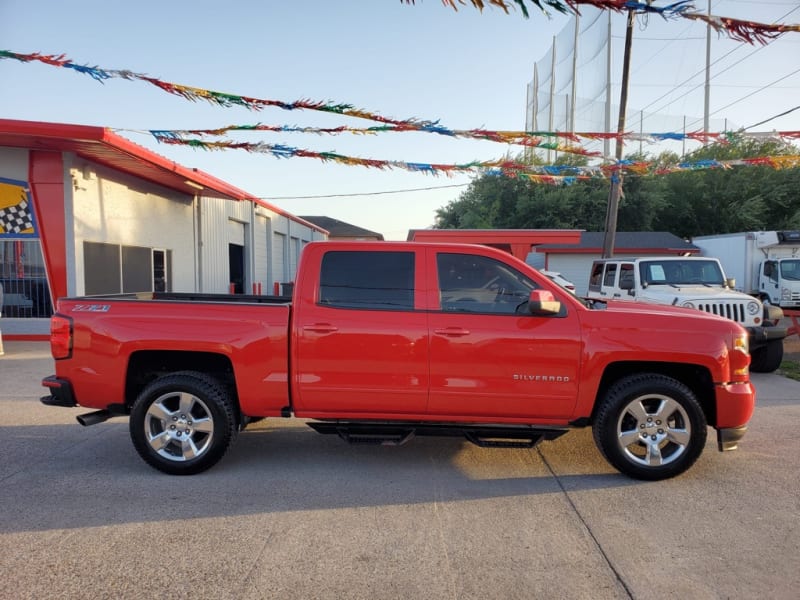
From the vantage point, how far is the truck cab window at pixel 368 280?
4199 mm

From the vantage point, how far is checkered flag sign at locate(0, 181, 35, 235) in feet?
35.7

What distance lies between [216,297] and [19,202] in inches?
332

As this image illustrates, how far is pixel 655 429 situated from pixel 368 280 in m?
2.60

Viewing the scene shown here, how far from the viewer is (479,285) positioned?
4227mm

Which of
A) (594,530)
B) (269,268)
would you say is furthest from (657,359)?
(269,268)

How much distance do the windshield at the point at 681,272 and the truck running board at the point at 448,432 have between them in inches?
271

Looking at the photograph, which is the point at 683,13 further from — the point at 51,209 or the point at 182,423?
the point at 51,209

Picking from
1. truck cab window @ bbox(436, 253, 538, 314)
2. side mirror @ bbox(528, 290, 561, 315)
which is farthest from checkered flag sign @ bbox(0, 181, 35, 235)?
side mirror @ bbox(528, 290, 561, 315)

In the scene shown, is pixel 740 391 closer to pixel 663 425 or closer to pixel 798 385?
pixel 663 425

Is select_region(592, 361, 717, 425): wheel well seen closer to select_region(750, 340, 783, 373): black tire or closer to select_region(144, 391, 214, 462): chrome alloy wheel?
select_region(144, 391, 214, 462): chrome alloy wheel

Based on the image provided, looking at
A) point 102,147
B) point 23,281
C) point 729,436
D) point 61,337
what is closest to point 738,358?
point 729,436

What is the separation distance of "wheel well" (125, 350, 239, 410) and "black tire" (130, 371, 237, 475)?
0.71ft

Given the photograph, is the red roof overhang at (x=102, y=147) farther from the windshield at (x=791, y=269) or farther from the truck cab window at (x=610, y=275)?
the windshield at (x=791, y=269)

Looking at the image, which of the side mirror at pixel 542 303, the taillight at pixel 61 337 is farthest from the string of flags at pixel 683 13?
the taillight at pixel 61 337
